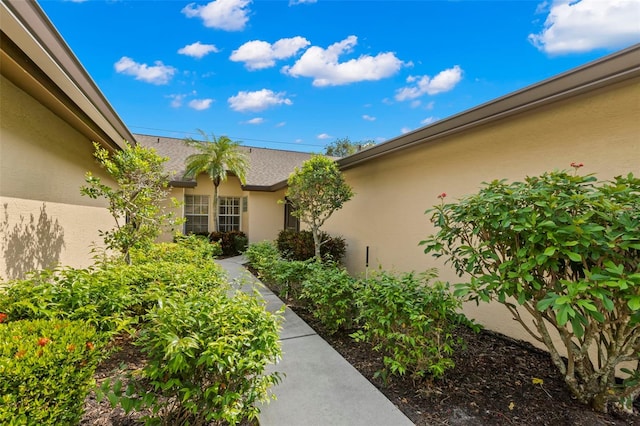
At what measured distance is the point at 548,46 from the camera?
16.3ft

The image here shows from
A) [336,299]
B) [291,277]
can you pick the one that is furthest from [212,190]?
[336,299]

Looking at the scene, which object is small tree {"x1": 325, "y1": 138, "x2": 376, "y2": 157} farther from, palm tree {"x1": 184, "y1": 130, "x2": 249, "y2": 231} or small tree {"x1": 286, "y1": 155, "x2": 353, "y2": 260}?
small tree {"x1": 286, "y1": 155, "x2": 353, "y2": 260}

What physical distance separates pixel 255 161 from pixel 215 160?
13.7ft

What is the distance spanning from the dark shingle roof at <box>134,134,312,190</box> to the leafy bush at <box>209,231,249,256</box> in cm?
237

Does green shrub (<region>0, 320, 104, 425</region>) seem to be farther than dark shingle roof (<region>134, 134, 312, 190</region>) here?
No

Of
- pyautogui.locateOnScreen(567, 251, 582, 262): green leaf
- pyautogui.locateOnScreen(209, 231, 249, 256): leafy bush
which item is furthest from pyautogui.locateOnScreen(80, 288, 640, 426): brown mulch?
pyautogui.locateOnScreen(209, 231, 249, 256): leafy bush

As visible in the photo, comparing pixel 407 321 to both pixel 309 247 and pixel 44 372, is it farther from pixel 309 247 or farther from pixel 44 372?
pixel 309 247

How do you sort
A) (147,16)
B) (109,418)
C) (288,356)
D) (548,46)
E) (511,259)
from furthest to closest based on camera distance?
(147,16)
(548,46)
(288,356)
(511,259)
(109,418)

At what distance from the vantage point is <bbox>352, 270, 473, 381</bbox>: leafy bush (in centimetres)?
284

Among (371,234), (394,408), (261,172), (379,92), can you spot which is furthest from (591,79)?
(261,172)

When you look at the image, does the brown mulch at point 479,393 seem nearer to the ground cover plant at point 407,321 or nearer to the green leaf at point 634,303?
the ground cover plant at point 407,321

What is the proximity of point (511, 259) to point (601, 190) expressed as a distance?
2.88ft

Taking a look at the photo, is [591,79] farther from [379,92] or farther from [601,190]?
[379,92]

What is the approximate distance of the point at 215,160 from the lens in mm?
12500
